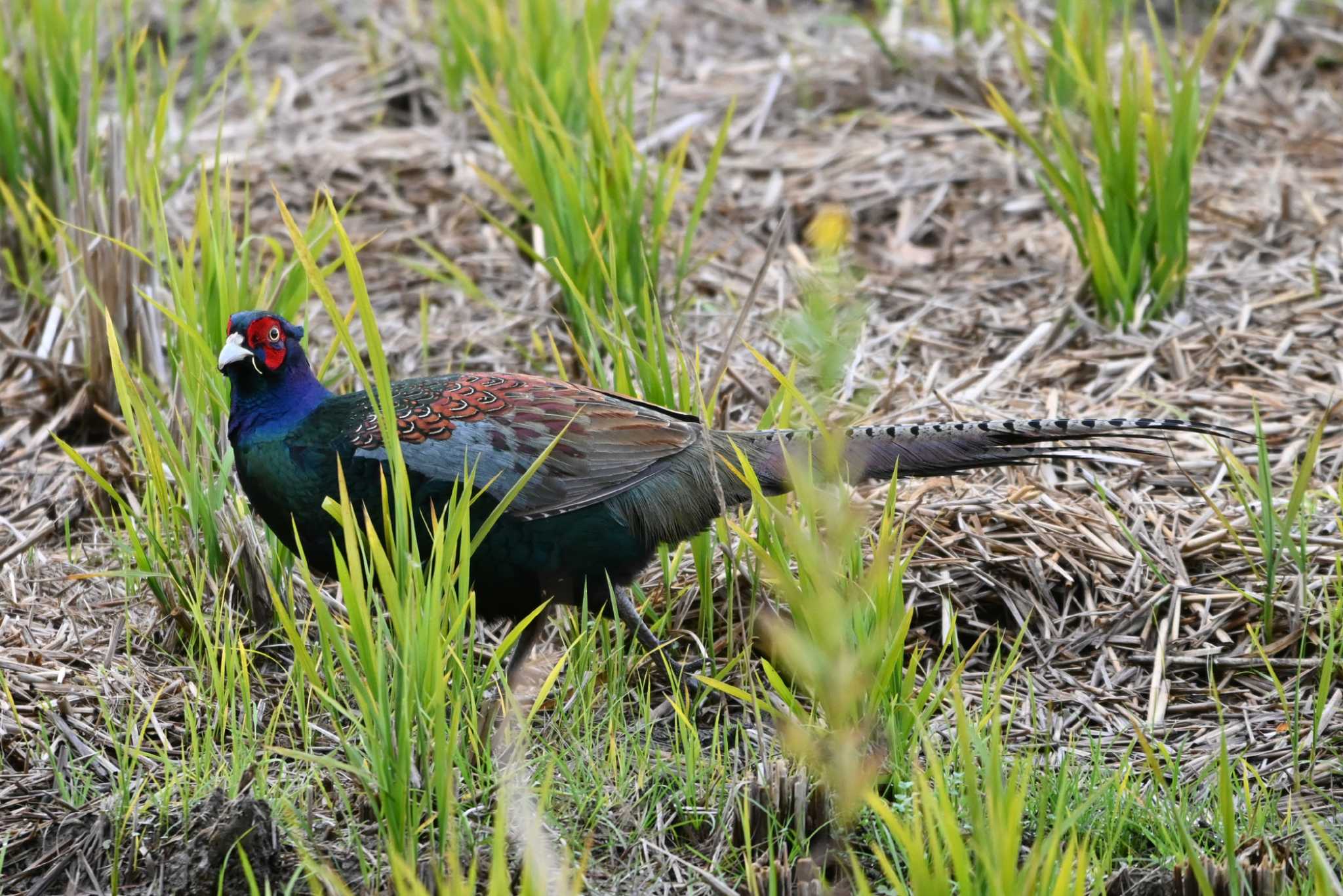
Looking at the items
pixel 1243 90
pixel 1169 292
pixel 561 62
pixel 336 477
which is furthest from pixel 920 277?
pixel 336 477

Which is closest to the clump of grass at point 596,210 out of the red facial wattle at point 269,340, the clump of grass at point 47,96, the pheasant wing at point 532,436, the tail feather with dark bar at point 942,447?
the pheasant wing at point 532,436

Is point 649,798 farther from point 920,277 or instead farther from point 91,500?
point 920,277

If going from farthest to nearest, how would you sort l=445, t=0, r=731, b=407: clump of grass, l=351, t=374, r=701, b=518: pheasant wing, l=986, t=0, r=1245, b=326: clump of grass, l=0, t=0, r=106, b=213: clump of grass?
l=0, t=0, r=106, b=213: clump of grass < l=986, t=0, r=1245, b=326: clump of grass < l=445, t=0, r=731, b=407: clump of grass < l=351, t=374, r=701, b=518: pheasant wing

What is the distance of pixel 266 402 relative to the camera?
3258 millimetres

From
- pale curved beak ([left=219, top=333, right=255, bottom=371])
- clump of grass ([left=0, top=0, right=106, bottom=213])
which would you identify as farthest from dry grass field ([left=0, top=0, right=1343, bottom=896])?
pale curved beak ([left=219, top=333, right=255, bottom=371])

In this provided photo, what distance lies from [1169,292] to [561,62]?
6.73 feet

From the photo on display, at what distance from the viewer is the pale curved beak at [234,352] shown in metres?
3.19

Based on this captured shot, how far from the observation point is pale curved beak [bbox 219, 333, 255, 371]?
3.19 metres

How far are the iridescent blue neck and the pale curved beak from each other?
0.03 meters

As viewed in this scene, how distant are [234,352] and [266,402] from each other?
137 mm

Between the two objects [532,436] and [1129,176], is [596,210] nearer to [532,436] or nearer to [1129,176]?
[532,436]

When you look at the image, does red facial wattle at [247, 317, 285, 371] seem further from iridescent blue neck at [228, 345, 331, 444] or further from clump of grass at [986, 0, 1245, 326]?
clump of grass at [986, 0, 1245, 326]

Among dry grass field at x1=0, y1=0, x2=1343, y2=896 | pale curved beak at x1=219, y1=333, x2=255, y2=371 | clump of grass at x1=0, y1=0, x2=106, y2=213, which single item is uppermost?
clump of grass at x1=0, y1=0, x2=106, y2=213

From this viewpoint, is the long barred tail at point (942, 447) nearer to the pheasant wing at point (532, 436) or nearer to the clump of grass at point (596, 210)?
the pheasant wing at point (532, 436)
